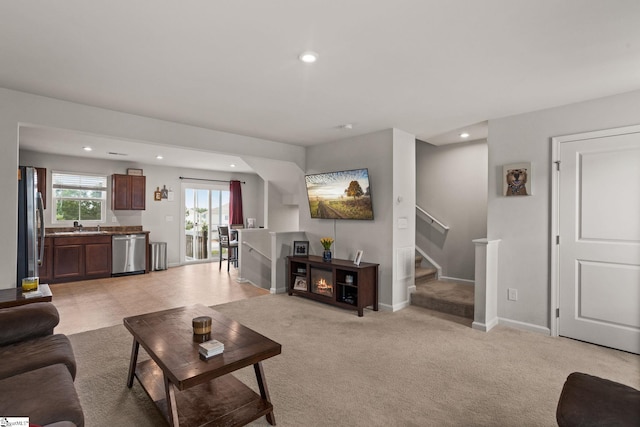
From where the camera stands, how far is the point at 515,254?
3.64 meters

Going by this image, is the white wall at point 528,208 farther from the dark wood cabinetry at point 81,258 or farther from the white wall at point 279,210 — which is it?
the dark wood cabinetry at point 81,258

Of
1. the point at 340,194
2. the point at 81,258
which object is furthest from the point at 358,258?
the point at 81,258

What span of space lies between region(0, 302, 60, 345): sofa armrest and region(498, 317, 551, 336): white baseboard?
419cm

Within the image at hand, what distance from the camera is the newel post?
3.57m

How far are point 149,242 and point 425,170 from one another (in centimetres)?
598

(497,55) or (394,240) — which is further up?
(497,55)

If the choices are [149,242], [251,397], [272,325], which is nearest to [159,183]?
[149,242]

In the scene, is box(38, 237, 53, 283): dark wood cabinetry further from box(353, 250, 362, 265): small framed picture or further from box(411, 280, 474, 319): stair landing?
box(411, 280, 474, 319): stair landing

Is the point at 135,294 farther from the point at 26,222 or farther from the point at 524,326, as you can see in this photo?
the point at 524,326

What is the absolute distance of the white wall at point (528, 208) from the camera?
3.34 metres

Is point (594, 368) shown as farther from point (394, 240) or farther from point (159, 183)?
A: point (159, 183)

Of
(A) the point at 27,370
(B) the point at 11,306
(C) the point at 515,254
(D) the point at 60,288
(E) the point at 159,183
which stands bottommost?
(D) the point at 60,288

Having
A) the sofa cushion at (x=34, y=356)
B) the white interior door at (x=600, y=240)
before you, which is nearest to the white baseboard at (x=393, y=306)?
the white interior door at (x=600, y=240)

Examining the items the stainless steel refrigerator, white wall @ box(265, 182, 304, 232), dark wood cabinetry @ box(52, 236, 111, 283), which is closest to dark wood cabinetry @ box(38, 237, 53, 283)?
dark wood cabinetry @ box(52, 236, 111, 283)
